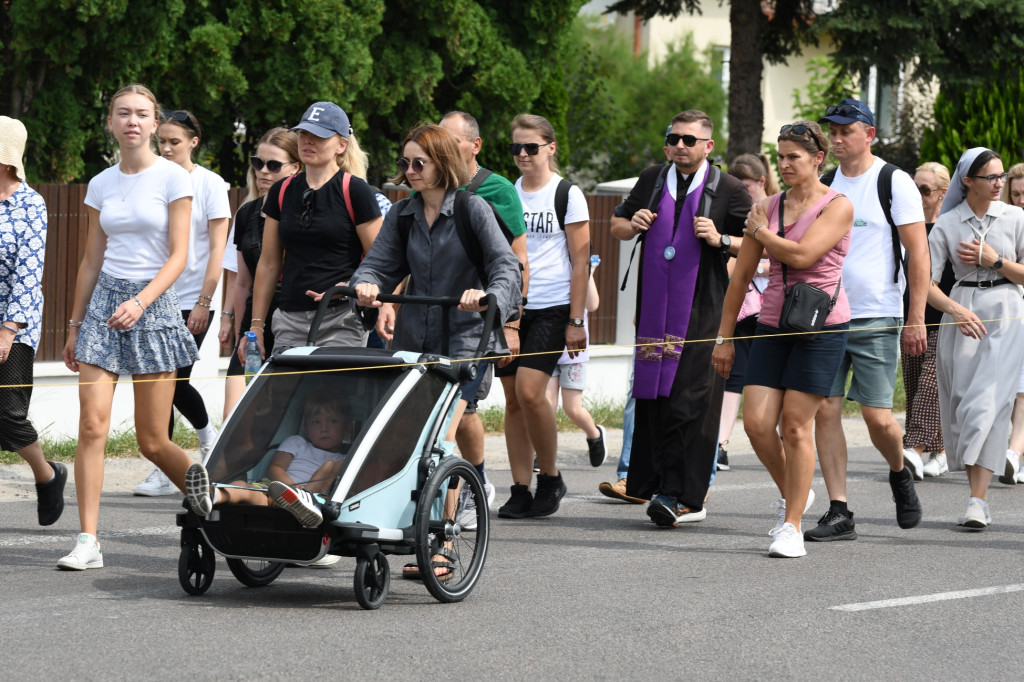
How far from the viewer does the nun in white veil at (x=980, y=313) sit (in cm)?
854

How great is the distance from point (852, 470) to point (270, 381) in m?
5.70

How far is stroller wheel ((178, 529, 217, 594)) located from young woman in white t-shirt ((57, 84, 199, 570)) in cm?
72

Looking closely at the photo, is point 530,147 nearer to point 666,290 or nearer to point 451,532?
point 666,290

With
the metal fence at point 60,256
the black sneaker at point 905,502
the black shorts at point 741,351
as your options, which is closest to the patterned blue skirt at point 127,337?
the black sneaker at point 905,502

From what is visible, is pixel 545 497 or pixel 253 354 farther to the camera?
pixel 545 497

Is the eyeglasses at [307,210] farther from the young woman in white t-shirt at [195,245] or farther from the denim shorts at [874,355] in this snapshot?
the denim shorts at [874,355]

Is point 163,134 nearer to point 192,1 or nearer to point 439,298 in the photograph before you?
point 439,298

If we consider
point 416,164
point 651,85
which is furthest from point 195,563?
point 651,85

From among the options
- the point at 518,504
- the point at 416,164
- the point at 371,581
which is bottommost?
the point at 371,581

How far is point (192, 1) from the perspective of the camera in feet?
53.2

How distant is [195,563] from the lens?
6.11m

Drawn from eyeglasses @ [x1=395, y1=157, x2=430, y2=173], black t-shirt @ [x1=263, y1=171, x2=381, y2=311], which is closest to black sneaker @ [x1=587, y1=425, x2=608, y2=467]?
black t-shirt @ [x1=263, y1=171, x2=381, y2=311]

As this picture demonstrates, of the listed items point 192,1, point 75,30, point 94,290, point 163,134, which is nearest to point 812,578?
point 94,290

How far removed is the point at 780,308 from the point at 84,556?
11.0 feet
